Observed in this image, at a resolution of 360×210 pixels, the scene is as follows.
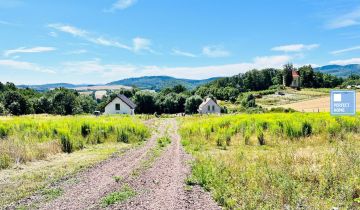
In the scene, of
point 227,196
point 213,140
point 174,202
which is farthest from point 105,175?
point 213,140

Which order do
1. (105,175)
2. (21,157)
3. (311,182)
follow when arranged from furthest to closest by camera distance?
(21,157) < (105,175) < (311,182)

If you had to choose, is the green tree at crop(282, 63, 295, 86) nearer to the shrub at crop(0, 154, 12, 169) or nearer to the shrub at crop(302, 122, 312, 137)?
the shrub at crop(302, 122, 312, 137)

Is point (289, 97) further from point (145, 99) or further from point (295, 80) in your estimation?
point (145, 99)

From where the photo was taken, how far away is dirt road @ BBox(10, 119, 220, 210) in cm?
779

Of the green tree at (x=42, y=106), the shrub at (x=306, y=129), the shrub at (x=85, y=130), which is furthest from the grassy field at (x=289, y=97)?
the shrub at (x=85, y=130)

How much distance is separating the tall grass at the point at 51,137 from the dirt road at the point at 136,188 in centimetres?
353

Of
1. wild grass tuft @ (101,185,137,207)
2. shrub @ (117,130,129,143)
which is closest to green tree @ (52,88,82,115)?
shrub @ (117,130,129,143)

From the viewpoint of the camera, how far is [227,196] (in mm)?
8008

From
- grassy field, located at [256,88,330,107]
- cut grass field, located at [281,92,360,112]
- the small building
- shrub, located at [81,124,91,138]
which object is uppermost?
the small building

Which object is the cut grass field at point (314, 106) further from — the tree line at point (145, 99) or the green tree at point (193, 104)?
the green tree at point (193, 104)

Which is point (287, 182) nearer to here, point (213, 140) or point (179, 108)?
point (213, 140)

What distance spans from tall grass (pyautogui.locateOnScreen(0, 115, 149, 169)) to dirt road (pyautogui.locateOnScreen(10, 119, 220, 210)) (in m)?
3.53

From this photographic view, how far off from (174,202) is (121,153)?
9.01 m

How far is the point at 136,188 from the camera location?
9281 mm
